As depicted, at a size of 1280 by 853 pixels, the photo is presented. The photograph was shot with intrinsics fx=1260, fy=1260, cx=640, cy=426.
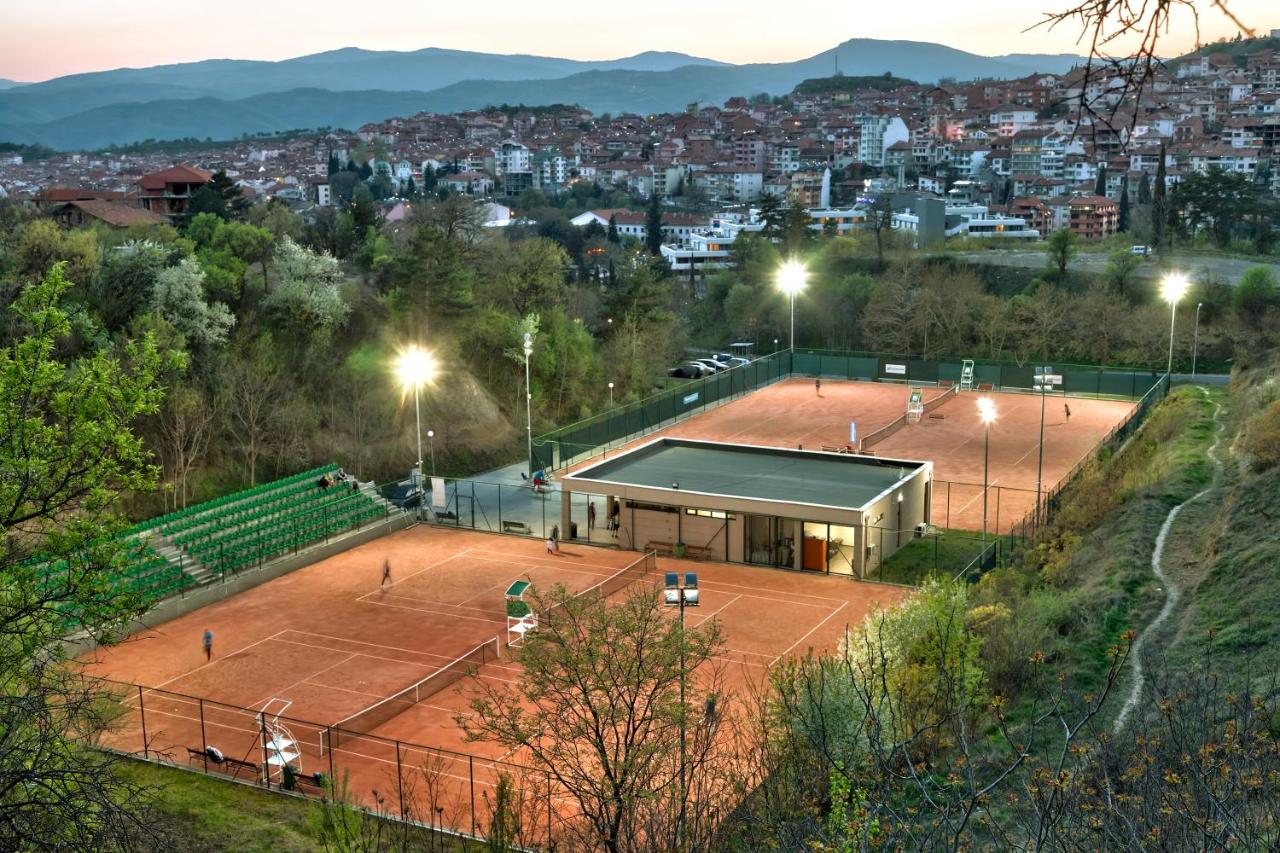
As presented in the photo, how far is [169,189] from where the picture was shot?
283 ft

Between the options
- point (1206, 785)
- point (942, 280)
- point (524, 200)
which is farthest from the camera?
point (524, 200)

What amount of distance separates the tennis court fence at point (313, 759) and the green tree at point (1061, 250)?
70948mm

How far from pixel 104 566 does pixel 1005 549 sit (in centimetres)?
2565

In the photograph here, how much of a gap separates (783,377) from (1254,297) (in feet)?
98.4

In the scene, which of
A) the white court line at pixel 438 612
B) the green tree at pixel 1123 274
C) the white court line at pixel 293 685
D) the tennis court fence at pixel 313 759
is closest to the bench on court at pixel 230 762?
the tennis court fence at pixel 313 759

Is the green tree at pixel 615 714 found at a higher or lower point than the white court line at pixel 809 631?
higher

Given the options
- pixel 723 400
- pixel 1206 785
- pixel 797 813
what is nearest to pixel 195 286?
pixel 723 400

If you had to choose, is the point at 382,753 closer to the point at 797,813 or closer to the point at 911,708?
the point at 911,708

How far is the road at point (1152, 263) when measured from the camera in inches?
3214

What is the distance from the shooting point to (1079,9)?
3.95 meters

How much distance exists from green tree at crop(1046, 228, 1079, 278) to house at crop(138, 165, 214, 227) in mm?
57731

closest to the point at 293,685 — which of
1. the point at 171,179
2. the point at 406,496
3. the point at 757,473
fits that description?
the point at 406,496

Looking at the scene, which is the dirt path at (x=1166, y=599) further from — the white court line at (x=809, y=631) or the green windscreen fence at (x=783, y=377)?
the green windscreen fence at (x=783, y=377)

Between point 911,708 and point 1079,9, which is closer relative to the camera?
point 1079,9
